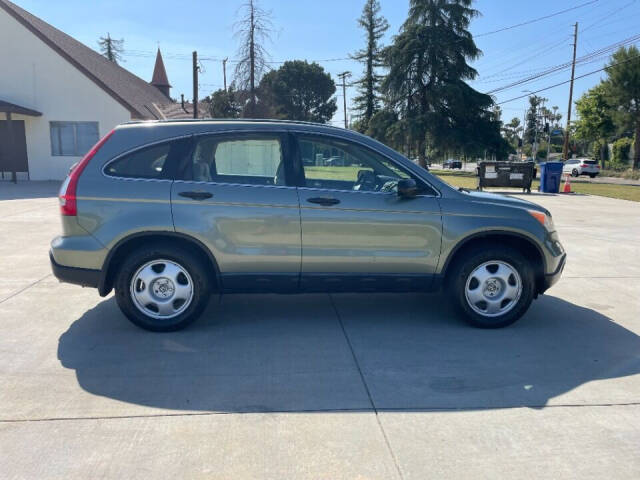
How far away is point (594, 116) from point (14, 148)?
53.2 m

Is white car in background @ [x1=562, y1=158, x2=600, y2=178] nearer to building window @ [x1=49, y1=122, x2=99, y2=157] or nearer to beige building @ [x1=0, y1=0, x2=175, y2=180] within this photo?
beige building @ [x1=0, y1=0, x2=175, y2=180]

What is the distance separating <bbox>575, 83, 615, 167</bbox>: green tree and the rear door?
56644 mm

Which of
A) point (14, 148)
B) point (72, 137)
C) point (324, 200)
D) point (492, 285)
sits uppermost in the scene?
point (72, 137)

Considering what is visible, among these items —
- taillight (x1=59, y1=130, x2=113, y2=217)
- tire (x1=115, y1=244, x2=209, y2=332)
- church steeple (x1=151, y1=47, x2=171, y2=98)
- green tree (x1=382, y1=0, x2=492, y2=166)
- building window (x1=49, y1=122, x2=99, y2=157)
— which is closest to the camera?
taillight (x1=59, y1=130, x2=113, y2=217)

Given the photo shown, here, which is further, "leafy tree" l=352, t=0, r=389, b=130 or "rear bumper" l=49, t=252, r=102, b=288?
"leafy tree" l=352, t=0, r=389, b=130

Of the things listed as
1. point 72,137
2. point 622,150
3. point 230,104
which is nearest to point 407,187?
point 72,137

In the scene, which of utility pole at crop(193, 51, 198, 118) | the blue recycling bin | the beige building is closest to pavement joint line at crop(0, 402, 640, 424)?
the blue recycling bin

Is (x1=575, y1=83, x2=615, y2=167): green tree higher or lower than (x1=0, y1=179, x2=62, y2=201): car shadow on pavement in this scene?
higher

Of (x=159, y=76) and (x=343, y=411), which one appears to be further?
(x=159, y=76)

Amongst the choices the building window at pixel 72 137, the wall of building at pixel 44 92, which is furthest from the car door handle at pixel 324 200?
the building window at pixel 72 137

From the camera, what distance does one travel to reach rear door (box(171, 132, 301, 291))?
4398 millimetres

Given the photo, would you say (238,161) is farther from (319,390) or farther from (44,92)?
(44,92)

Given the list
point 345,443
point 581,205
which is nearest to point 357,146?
point 345,443

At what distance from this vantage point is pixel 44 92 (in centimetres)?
2186
